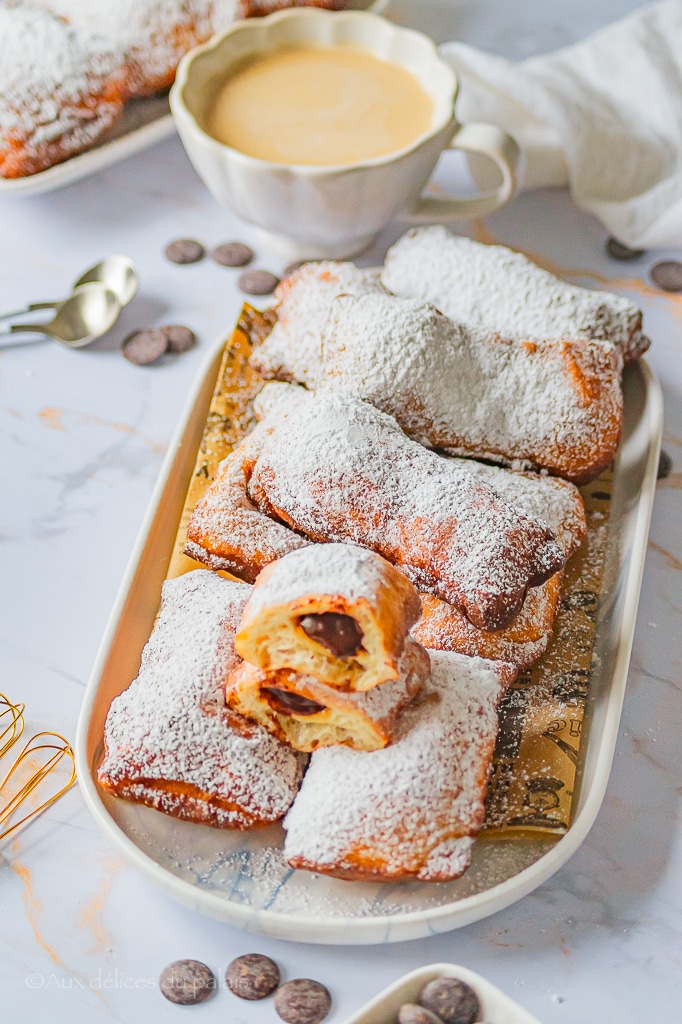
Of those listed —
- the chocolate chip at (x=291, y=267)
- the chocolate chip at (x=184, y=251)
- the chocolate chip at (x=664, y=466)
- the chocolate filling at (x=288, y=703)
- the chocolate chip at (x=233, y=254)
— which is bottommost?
the chocolate chip at (x=184, y=251)

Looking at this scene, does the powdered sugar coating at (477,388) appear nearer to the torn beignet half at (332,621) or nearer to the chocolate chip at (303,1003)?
the torn beignet half at (332,621)

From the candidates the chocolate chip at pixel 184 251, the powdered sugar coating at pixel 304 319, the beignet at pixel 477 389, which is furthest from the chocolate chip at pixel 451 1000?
the chocolate chip at pixel 184 251

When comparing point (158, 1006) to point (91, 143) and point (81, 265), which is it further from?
point (91, 143)

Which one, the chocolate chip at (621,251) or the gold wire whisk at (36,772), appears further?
the chocolate chip at (621,251)

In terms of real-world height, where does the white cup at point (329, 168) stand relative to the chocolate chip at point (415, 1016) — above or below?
above

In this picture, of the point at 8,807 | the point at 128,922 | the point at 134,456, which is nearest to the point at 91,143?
the point at 134,456

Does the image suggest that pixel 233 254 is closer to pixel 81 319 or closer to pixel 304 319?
pixel 81 319

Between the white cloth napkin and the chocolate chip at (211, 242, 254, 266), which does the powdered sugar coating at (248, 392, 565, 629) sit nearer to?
the chocolate chip at (211, 242, 254, 266)
